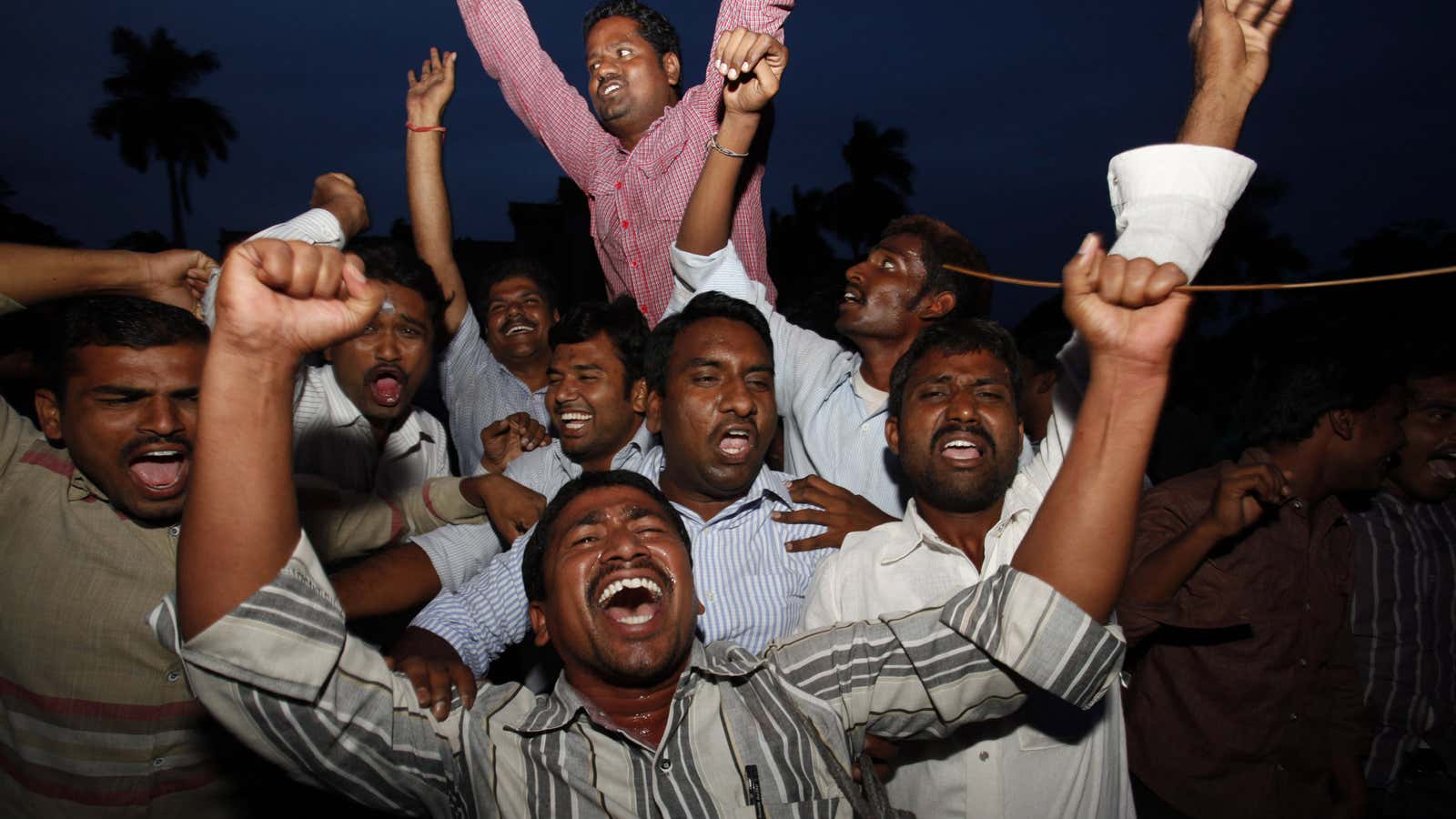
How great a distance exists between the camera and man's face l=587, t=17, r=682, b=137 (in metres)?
4.30

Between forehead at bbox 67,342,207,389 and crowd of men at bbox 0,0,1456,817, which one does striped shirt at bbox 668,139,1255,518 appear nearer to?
crowd of men at bbox 0,0,1456,817

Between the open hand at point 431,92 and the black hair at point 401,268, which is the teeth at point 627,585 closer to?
the black hair at point 401,268

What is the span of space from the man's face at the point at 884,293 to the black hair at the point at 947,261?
0.17 feet

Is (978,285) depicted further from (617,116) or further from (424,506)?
(424,506)

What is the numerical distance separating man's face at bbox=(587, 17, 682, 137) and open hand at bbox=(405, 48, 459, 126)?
2.63 ft

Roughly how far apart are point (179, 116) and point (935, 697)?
174ft

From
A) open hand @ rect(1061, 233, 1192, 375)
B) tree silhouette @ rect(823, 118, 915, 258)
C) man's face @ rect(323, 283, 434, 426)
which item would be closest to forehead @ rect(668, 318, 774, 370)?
man's face @ rect(323, 283, 434, 426)

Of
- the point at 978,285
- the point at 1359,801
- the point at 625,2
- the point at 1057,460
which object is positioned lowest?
the point at 1359,801

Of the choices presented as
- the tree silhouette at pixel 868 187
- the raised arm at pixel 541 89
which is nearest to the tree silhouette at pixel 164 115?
the tree silhouette at pixel 868 187

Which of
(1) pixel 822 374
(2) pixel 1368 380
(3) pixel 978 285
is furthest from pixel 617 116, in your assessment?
(2) pixel 1368 380

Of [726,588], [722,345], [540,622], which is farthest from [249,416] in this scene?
[722,345]

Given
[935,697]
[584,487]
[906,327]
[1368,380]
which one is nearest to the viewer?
[935,697]

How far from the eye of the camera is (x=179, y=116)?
4325 centimetres

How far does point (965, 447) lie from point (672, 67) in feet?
9.48
